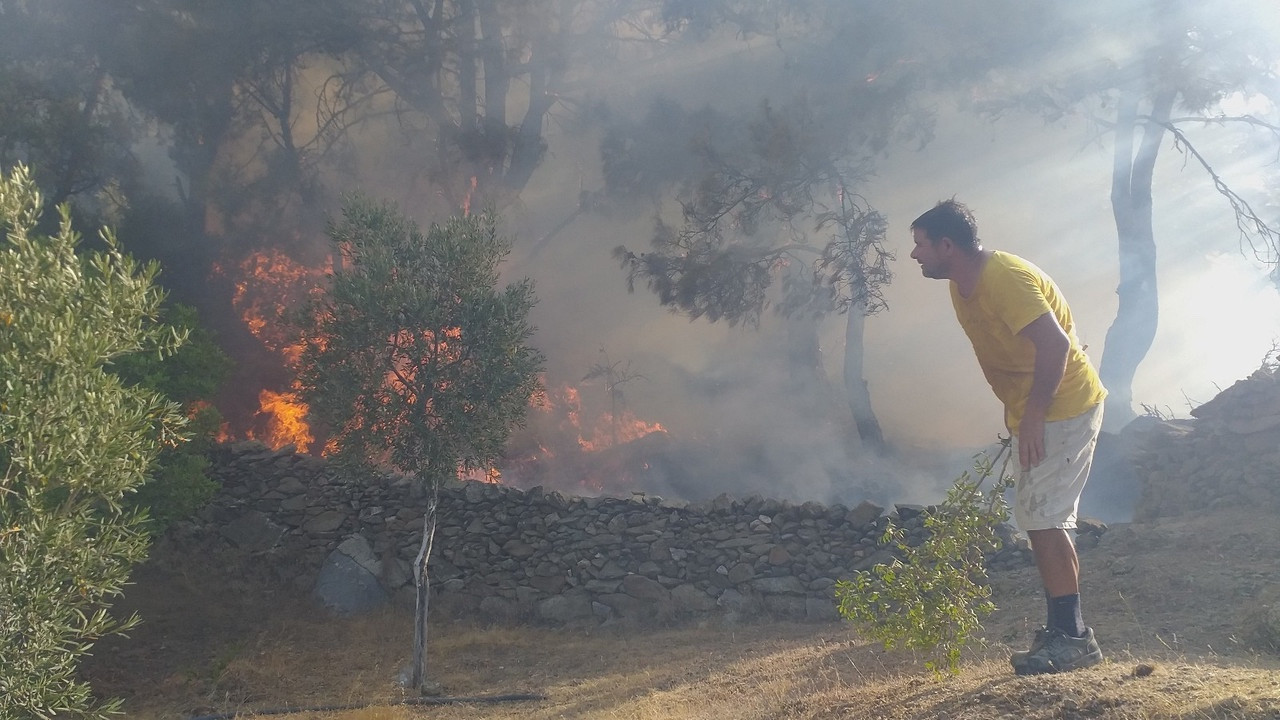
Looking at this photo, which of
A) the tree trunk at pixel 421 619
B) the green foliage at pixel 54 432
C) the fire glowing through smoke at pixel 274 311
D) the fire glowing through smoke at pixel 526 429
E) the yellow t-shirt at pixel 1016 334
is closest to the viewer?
the green foliage at pixel 54 432

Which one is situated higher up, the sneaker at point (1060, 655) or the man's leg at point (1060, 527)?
the man's leg at point (1060, 527)

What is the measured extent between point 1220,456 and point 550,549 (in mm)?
10700

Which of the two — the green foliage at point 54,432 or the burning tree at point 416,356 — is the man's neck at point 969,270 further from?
the burning tree at point 416,356

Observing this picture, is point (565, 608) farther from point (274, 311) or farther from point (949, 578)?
point (274, 311)

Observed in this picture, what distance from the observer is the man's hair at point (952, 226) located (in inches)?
169

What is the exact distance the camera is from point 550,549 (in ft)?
42.9

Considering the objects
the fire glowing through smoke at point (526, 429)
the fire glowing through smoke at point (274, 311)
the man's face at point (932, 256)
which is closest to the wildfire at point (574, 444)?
the fire glowing through smoke at point (526, 429)

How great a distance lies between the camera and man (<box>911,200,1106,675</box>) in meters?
3.99

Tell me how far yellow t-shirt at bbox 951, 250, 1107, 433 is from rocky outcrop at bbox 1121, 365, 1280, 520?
977cm

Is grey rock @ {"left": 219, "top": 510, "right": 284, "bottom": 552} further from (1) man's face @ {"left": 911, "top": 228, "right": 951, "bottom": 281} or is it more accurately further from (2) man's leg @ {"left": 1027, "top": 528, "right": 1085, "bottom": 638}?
(2) man's leg @ {"left": 1027, "top": 528, "right": 1085, "bottom": 638}

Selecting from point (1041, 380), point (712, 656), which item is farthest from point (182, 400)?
point (1041, 380)

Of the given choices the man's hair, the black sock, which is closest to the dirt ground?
the black sock

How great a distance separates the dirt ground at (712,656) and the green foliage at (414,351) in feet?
8.97

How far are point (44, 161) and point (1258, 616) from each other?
20297 millimetres
